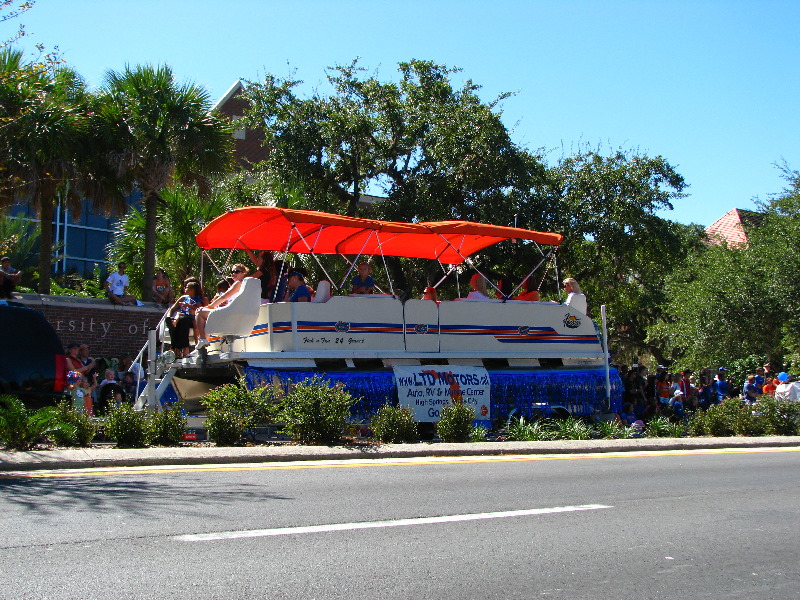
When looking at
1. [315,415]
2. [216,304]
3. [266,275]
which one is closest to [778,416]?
[315,415]

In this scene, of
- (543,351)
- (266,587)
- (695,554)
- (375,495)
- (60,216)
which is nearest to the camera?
(266,587)

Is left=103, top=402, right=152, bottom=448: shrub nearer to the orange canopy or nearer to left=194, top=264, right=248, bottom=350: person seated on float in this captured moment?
left=194, top=264, right=248, bottom=350: person seated on float

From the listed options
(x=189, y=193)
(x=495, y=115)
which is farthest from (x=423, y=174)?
(x=189, y=193)

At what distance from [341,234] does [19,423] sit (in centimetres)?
736

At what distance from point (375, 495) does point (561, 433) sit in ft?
23.9

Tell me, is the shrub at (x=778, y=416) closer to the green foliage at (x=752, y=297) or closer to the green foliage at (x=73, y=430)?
the green foliage at (x=752, y=297)

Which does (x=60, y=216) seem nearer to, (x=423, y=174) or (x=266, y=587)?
(x=423, y=174)

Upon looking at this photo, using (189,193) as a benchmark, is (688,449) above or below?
below

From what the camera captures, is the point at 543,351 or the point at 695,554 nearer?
the point at 695,554

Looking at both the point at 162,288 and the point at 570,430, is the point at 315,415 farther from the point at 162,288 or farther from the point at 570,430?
the point at 162,288

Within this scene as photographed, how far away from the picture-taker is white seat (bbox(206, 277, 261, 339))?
13.8 metres

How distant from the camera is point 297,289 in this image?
47.9 feet

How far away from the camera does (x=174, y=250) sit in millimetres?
24453

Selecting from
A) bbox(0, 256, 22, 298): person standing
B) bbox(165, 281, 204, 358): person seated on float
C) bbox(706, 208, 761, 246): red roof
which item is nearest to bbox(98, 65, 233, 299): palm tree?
bbox(0, 256, 22, 298): person standing
